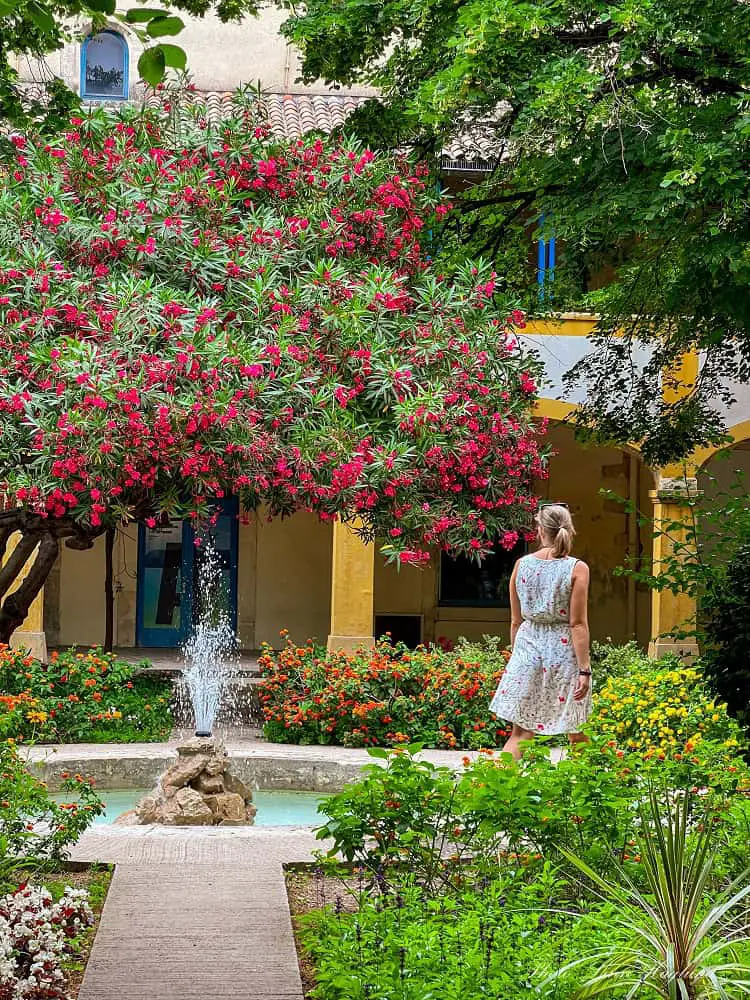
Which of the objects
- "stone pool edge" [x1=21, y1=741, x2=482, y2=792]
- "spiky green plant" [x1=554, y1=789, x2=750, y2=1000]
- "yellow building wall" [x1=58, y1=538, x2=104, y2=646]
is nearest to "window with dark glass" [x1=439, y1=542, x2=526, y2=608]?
"yellow building wall" [x1=58, y1=538, x2=104, y2=646]

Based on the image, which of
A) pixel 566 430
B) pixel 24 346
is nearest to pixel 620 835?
pixel 24 346

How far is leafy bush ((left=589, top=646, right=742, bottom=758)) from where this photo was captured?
8.34 metres

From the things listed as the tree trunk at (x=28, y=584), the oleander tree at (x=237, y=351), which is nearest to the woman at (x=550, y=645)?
the oleander tree at (x=237, y=351)

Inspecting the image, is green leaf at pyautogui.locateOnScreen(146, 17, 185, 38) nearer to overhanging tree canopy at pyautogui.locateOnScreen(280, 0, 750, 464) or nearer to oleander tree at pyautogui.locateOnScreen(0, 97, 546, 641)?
oleander tree at pyautogui.locateOnScreen(0, 97, 546, 641)

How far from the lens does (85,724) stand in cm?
1070

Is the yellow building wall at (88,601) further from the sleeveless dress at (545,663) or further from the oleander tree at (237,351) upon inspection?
the oleander tree at (237,351)

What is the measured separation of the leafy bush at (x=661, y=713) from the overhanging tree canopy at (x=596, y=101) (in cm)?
238

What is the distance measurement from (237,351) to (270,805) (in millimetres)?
4595

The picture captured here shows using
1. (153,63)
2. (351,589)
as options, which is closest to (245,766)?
(351,589)

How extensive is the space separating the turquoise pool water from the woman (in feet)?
5.74

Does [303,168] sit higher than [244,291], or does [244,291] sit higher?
[303,168]

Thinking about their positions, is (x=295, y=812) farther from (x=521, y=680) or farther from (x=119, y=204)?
(x=119, y=204)

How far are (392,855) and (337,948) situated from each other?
2.58 feet

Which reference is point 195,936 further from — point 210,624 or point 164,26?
point 210,624
